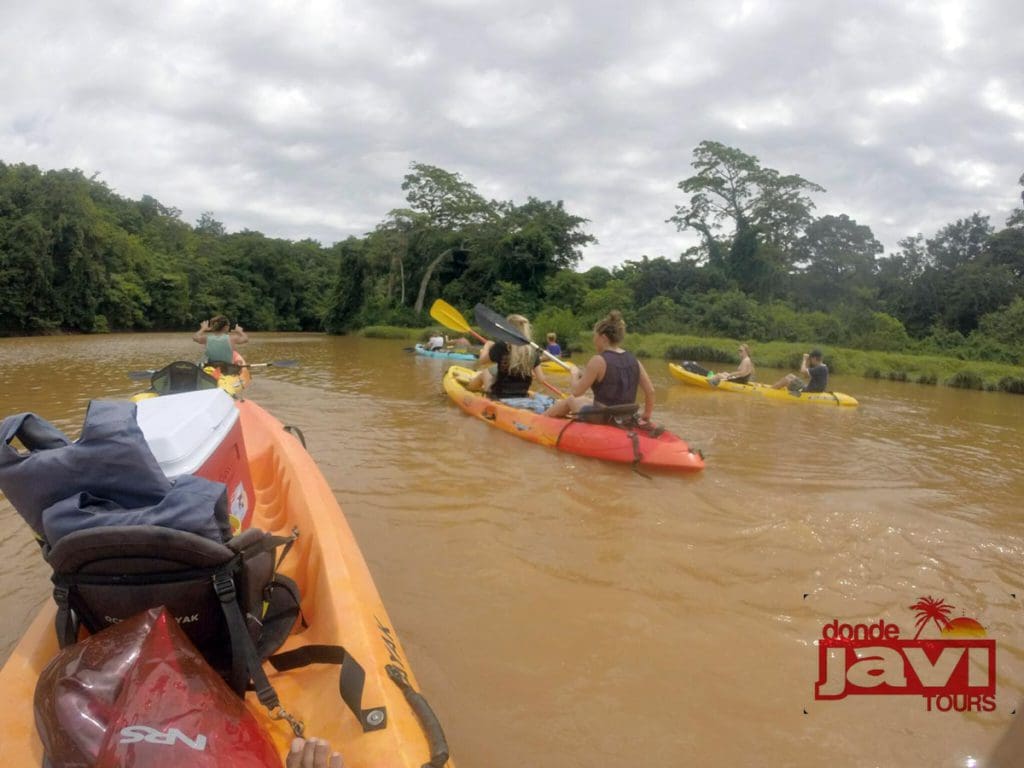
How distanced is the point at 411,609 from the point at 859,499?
326 cm

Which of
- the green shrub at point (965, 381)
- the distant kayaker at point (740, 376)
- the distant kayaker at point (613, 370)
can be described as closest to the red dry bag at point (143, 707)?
the distant kayaker at point (613, 370)

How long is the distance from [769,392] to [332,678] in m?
9.40

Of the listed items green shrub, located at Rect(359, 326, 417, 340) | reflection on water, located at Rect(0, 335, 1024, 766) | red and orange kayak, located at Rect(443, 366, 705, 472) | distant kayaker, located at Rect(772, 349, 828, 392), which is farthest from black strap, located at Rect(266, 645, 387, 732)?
green shrub, located at Rect(359, 326, 417, 340)

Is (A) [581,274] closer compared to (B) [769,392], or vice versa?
(B) [769,392]

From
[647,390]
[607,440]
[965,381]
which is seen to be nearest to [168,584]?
[607,440]

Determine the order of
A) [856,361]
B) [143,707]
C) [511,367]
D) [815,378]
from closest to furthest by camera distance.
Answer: [143,707]
[511,367]
[815,378]
[856,361]

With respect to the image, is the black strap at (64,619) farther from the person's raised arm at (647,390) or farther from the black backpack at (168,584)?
the person's raised arm at (647,390)

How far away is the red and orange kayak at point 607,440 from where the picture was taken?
4652mm

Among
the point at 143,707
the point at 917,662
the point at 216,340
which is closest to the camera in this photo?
the point at 143,707

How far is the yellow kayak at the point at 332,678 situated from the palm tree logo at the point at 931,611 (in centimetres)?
211

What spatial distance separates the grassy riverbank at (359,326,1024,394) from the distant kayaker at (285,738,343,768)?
1673cm

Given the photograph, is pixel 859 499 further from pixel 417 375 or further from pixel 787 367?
pixel 787 367

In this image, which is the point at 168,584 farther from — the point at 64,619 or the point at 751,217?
the point at 751,217

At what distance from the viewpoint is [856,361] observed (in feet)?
55.9
